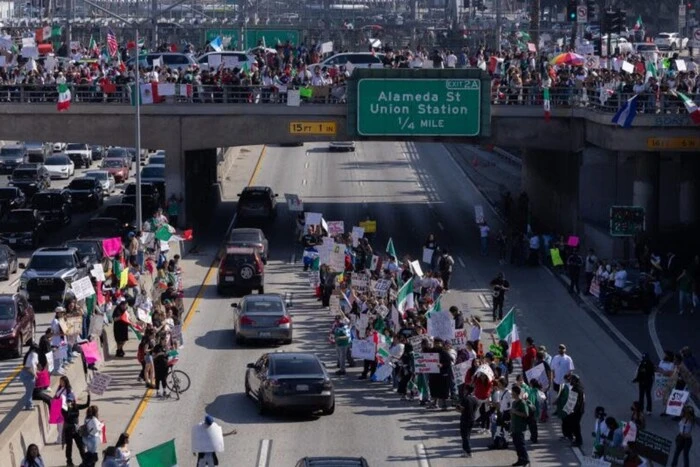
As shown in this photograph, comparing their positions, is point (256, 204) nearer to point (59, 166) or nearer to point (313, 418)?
point (59, 166)

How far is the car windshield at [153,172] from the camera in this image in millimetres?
73938

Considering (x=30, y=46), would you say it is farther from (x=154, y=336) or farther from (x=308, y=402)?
(x=308, y=402)

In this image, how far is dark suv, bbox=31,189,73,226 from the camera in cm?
6016

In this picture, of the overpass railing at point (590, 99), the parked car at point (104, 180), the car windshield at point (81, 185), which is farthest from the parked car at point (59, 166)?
the overpass railing at point (590, 99)

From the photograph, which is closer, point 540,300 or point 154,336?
point 154,336

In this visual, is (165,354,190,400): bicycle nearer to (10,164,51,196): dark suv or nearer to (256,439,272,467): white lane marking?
(256,439,272,467): white lane marking

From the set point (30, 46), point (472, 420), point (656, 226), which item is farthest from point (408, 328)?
point (30, 46)

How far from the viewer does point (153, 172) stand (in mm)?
74375

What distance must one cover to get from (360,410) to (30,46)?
129 feet

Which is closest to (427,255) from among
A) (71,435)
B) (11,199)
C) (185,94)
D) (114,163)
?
(185,94)

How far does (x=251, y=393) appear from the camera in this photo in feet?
108

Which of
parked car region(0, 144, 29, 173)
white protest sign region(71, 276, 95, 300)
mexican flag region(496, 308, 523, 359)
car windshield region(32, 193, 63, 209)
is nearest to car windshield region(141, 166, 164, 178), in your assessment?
parked car region(0, 144, 29, 173)

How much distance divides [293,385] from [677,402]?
708 cm

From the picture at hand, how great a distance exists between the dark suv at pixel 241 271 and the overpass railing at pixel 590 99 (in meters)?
13.7
